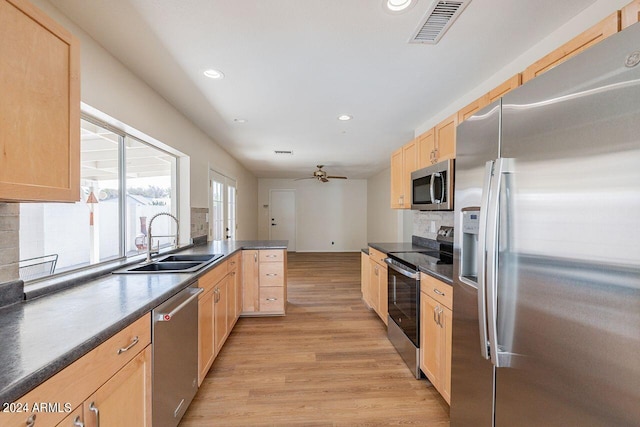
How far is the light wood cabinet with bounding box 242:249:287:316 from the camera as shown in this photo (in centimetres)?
324

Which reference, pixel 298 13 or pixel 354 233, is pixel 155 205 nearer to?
pixel 298 13

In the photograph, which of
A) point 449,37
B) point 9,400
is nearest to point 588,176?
point 449,37

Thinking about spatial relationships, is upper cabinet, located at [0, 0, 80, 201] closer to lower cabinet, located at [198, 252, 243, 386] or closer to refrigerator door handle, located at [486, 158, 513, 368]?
lower cabinet, located at [198, 252, 243, 386]

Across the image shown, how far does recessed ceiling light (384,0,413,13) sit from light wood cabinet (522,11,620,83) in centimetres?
78

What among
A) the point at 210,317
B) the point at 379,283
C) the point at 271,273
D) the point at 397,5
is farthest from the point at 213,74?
the point at 379,283

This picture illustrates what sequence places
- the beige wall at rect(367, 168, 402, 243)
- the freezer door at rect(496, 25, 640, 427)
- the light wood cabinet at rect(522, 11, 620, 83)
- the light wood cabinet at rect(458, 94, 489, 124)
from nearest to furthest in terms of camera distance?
the freezer door at rect(496, 25, 640, 427) < the light wood cabinet at rect(522, 11, 620, 83) < the light wood cabinet at rect(458, 94, 489, 124) < the beige wall at rect(367, 168, 402, 243)

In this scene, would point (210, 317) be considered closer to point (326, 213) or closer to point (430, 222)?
point (430, 222)

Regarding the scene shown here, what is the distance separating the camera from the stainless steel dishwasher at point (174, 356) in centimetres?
130

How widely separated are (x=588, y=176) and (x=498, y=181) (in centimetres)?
28

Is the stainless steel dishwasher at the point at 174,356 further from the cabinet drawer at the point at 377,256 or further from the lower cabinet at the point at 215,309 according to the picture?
the cabinet drawer at the point at 377,256

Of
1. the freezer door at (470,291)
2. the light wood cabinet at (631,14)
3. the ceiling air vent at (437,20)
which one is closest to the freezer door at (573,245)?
the freezer door at (470,291)

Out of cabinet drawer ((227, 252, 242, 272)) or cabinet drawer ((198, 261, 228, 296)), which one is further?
cabinet drawer ((227, 252, 242, 272))

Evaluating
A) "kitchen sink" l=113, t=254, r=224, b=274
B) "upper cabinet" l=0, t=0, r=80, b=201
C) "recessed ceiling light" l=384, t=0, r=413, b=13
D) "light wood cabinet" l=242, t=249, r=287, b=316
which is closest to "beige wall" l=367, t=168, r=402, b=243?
"light wood cabinet" l=242, t=249, r=287, b=316

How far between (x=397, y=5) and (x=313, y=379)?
8.34ft
